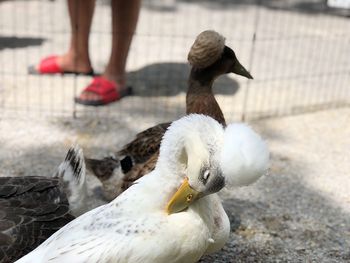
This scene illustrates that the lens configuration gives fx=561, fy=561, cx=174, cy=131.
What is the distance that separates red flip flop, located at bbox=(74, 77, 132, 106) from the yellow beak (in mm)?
2368

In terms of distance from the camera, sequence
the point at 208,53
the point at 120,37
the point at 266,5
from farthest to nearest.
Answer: the point at 266,5, the point at 120,37, the point at 208,53

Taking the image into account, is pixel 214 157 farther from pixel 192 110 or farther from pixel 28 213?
pixel 192 110

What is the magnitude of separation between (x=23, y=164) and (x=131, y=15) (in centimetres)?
154

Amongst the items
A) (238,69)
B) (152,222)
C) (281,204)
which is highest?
(238,69)

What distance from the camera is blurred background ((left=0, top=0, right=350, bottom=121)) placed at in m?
4.20

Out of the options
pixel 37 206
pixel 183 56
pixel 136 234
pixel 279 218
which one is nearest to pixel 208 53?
pixel 279 218

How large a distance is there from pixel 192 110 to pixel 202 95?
97 millimetres

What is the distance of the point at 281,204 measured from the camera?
307cm

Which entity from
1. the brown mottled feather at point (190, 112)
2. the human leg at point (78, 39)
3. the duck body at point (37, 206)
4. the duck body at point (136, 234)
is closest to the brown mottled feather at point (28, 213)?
the duck body at point (37, 206)

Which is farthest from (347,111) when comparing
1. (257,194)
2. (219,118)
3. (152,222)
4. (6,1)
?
(6,1)

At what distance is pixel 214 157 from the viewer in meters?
1.73

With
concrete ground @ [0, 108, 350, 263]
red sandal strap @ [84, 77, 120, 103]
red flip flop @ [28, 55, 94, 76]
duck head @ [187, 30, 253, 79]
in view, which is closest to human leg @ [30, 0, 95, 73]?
red flip flop @ [28, 55, 94, 76]

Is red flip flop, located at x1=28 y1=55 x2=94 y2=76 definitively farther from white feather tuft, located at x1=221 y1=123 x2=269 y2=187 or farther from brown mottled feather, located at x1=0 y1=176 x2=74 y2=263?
white feather tuft, located at x1=221 y1=123 x2=269 y2=187

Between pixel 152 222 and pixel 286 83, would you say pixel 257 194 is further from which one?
pixel 286 83
